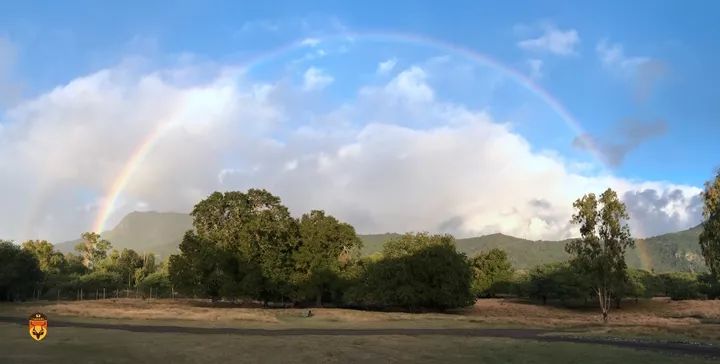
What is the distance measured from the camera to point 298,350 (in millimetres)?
32094

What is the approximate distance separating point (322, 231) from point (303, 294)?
11.9 m

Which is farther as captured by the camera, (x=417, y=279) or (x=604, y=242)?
(x=417, y=279)

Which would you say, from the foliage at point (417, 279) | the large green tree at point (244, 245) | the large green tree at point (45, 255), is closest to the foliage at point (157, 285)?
the large green tree at point (45, 255)

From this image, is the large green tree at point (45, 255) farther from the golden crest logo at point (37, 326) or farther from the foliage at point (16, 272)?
Result: the golden crest logo at point (37, 326)

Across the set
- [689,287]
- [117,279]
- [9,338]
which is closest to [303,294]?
[9,338]

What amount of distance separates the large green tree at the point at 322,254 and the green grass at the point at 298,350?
5744 centimetres

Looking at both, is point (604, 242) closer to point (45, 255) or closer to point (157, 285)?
point (157, 285)

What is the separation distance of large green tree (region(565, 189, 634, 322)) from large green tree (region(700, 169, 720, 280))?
724 inches

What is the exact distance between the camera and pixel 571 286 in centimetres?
12450

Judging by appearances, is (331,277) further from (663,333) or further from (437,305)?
(663,333)

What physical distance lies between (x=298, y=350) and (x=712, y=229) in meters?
57.6

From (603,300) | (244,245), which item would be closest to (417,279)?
(244,245)

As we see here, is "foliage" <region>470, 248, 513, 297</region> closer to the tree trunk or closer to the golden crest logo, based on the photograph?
the tree trunk

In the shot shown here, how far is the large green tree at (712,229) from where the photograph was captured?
65125 mm
